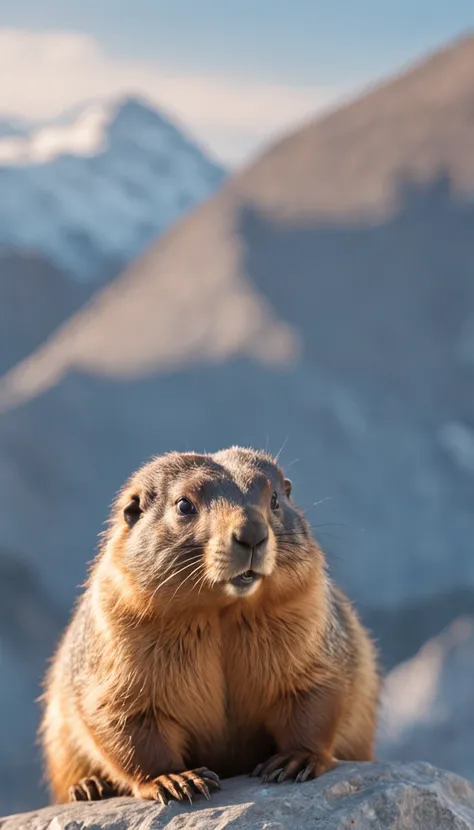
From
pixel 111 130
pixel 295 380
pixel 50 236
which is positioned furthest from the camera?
pixel 111 130

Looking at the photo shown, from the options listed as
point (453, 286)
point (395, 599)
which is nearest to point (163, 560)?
point (395, 599)

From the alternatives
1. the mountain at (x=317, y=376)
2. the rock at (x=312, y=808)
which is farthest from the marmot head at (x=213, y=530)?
the mountain at (x=317, y=376)

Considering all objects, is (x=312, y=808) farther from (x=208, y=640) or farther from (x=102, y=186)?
(x=102, y=186)

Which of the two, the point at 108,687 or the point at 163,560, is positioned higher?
the point at 163,560

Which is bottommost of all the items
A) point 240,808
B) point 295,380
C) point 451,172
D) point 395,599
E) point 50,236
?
point 240,808

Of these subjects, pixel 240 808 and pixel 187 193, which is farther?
pixel 187 193

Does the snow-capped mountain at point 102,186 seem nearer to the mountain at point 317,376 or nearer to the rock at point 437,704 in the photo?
the mountain at point 317,376

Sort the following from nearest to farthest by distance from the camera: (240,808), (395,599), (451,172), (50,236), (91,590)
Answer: (240,808) < (91,590) < (395,599) < (451,172) < (50,236)

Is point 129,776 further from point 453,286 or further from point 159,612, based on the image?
point 453,286
